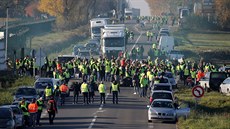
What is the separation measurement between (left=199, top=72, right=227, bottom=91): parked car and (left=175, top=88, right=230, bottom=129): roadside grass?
104 cm

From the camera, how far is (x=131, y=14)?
179 meters

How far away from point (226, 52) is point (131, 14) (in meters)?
81.9

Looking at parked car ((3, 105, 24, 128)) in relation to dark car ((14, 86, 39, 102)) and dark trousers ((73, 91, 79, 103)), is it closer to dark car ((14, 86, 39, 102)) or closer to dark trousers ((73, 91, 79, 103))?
dark car ((14, 86, 39, 102))

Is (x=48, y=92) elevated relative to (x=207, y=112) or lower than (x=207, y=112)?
elevated

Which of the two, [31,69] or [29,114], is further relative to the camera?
[31,69]

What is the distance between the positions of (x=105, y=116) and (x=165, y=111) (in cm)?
351

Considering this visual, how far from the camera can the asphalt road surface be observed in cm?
3938

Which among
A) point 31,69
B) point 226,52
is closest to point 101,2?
point 226,52

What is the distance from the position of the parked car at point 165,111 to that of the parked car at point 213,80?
1529cm

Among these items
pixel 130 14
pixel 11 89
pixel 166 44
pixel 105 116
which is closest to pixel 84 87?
pixel 105 116

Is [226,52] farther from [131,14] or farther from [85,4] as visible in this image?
[131,14]

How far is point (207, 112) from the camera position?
47.9m

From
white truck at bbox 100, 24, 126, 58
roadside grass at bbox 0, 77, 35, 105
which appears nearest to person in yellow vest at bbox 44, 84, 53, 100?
roadside grass at bbox 0, 77, 35, 105

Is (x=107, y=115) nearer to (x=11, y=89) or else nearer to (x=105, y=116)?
(x=105, y=116)
